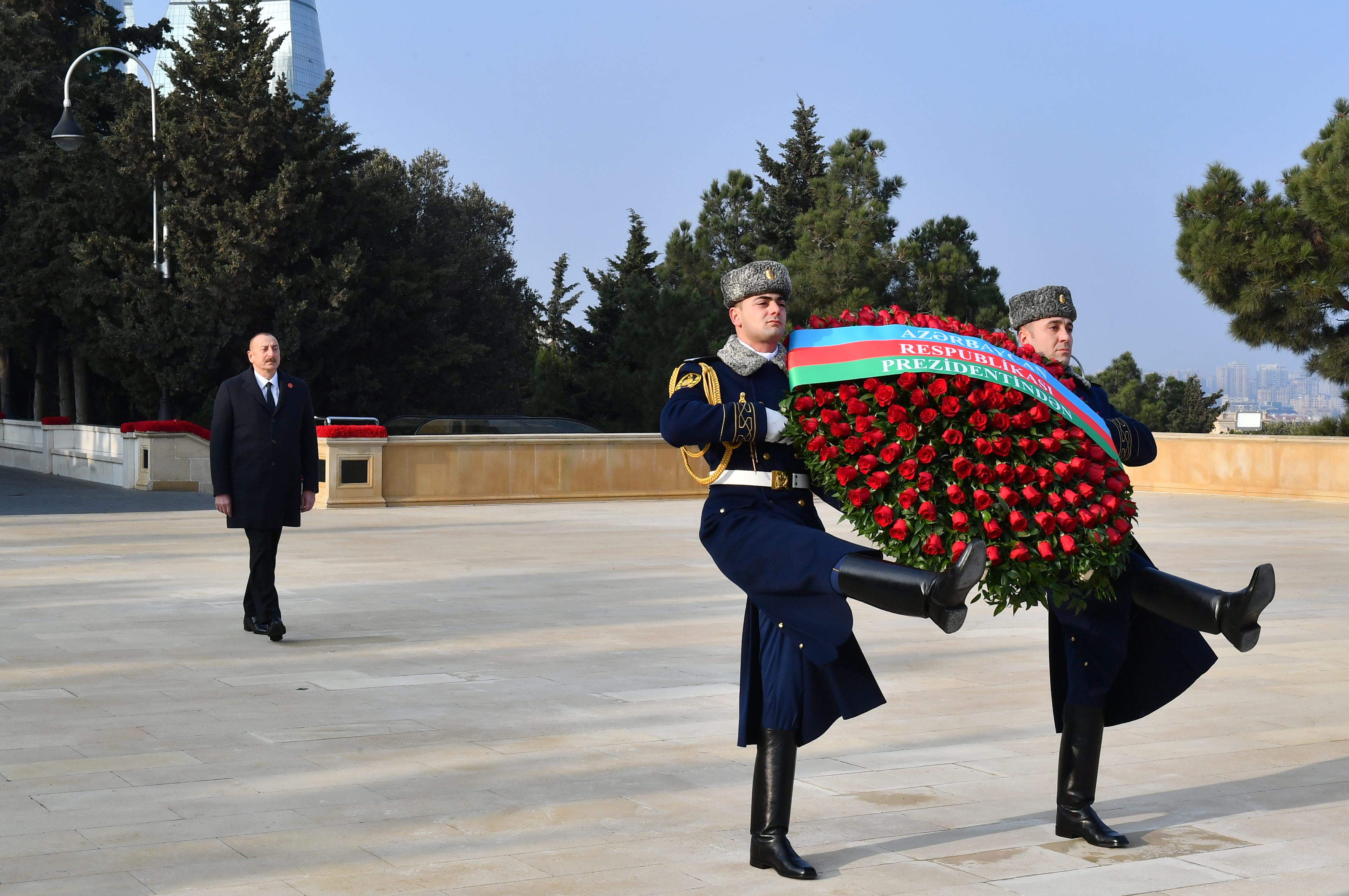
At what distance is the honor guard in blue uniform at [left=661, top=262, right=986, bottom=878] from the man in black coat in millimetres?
4959

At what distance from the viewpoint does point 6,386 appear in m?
45.3

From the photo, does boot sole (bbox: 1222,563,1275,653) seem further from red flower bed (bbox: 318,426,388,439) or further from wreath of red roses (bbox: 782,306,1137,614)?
red flower bed (bbox: 318,426,388,439)

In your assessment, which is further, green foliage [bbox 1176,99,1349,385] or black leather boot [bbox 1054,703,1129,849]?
green foliage [bbox 1176,99,1349,385]

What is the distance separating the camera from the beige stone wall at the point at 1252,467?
22828 millimetres

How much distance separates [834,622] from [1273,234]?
22.6 metres

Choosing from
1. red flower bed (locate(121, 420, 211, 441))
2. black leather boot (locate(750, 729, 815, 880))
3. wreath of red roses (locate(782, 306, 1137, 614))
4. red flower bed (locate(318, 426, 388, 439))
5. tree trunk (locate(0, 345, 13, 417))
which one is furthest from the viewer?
tree trunk (locate(0, 345, 13, 417))

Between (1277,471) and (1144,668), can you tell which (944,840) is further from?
(1277,471)

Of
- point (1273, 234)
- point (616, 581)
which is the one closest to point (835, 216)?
point (1273, 234)

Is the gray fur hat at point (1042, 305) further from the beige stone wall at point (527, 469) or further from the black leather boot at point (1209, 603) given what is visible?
the beige stone wall at point (527, 469)

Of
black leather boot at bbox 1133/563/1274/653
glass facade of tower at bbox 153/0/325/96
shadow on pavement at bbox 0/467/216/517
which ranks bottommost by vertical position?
shadow on pavement at bbox 0/467/216/517

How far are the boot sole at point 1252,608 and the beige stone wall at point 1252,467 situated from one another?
775 inches

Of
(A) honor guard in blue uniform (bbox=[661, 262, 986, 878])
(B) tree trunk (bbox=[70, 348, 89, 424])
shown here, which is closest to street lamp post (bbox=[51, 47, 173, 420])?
(B) tree trunk (bbox=[70, 348, 89, 424])

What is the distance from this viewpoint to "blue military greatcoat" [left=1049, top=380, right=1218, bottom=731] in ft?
15.7

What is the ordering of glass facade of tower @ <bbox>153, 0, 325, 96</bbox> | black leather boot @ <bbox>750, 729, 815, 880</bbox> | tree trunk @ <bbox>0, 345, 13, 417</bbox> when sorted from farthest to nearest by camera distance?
glass facade of tower @ <bbox>153, 0, 325, 96</bbox>, tree trunk @ <bbox>0, 345, 13, 417</bbox>, black leather boot @ <bbox>750, 729, 815, 880</bbox>
